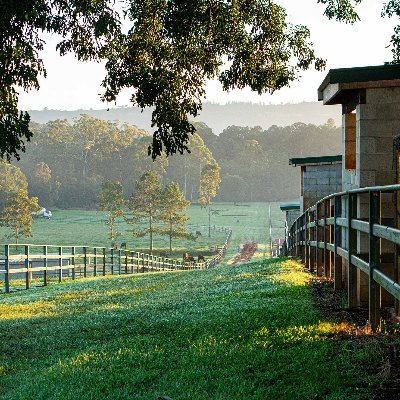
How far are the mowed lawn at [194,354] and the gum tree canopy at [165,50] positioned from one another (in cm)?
371

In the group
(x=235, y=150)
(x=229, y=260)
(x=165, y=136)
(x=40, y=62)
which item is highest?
(x=235, y=150)

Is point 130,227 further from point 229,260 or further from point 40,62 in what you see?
point 40,62

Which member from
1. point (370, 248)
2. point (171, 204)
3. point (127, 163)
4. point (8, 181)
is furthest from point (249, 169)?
point (370, 248)

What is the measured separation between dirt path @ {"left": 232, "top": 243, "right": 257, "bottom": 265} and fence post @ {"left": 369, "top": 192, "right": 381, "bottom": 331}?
59.0 metres

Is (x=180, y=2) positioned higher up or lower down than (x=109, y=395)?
higher up

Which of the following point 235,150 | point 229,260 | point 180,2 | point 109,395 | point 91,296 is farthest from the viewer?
point 235,150

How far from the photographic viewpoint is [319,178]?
2642 centimetres

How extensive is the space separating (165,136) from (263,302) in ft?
14.6

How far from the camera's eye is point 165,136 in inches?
518

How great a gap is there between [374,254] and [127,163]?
459 ft

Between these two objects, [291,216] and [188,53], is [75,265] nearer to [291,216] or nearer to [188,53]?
[291,216]

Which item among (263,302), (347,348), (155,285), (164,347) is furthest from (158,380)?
(155,285)

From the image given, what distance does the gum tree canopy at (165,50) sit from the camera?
12703 millimetres

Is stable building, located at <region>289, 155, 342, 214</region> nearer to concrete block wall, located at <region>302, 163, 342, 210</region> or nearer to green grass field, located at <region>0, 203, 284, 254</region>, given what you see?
concrete block wall, located at <region>302, 163, 342, 210</region>
